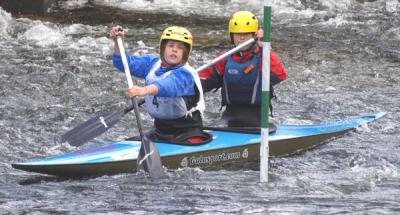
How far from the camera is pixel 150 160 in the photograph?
21.7 ft

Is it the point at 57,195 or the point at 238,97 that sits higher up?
the point at 238,97

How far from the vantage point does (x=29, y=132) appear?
831cm

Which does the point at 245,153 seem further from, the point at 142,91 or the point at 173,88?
the point at 142,91

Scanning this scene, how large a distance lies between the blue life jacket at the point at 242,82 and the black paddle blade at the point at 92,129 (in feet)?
3.28

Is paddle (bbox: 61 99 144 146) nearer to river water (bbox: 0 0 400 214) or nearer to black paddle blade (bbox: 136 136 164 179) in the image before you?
river water (bbox: 0 0 400 214)

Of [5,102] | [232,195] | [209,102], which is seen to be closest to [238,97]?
[232,195]

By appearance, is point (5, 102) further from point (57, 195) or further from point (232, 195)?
point (232, 195)

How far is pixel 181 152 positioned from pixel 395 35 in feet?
24.2

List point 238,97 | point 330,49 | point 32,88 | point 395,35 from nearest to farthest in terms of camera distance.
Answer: point 238,97
point 32,88
point 330,49
point 395,35

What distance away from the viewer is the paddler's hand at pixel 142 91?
21.3 ft

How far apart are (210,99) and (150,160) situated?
3580 mm

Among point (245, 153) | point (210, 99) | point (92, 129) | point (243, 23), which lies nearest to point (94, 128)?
point (92, 129)

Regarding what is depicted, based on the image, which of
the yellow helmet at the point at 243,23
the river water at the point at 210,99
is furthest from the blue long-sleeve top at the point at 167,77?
the yellow helmet at the point at 243,23

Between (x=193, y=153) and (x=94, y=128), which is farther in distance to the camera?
(x=94, y=128)
